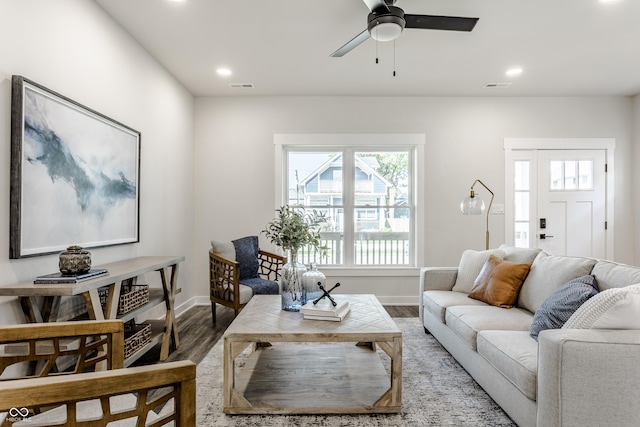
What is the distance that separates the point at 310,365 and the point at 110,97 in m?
2.59

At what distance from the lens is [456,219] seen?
16.4 feet

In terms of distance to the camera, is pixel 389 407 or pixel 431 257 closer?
pixel 389 407

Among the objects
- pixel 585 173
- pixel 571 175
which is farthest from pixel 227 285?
pixel 585 173

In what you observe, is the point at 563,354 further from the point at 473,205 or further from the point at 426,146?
the point at 426,146

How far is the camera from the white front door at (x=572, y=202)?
497cm

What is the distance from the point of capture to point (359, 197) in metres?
5.14

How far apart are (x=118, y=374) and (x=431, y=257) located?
451 centimetres

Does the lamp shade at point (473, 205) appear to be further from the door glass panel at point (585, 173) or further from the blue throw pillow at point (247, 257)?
the blue throw pillow at point (247, 257)

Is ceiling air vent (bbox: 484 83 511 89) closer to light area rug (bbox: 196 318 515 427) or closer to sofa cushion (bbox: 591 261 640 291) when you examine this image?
sofa cushion (bbox: 591 261 640 291)

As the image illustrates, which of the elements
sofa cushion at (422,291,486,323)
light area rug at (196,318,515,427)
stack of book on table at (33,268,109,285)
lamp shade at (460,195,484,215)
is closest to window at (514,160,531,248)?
lamp shade at (460,195,484,215)

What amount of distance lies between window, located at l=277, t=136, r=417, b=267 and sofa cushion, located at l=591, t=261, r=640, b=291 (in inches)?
114

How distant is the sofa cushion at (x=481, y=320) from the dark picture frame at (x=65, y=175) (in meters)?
2.66

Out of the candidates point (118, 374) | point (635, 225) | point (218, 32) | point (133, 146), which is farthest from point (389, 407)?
point (635, 225)

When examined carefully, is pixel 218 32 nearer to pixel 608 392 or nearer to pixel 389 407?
pixel 389 407
